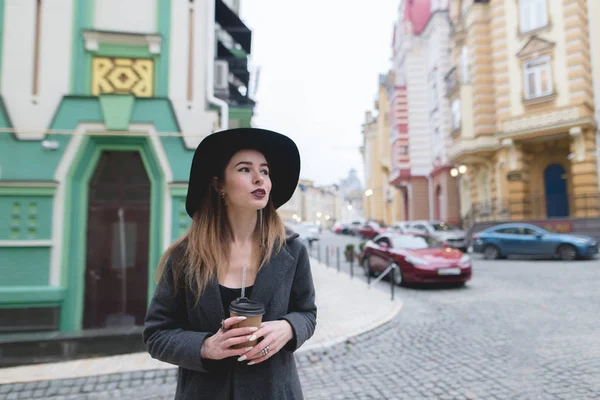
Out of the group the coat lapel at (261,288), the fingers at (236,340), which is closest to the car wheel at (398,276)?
the coat lapel at (261,288)

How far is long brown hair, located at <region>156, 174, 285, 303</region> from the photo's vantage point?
1696 mm

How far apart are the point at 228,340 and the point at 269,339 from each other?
169mm

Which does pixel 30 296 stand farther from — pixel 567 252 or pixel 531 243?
pixel 567 252

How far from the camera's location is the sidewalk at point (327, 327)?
4633 mm

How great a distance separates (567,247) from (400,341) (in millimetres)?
11310

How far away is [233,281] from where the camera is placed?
5.77ft

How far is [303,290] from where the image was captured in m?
1.91

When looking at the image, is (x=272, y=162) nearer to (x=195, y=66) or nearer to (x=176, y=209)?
(x=176, y=209)

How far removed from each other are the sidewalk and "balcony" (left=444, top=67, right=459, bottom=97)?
17758 millimetres

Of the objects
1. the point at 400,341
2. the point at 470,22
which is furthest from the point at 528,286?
the point at 470,22

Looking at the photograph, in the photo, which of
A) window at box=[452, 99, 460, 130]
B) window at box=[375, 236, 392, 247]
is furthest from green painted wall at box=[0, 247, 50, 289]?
window at box=[452, 99, 460, 130]

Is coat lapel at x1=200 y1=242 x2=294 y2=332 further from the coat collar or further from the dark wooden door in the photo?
the dark wooden door

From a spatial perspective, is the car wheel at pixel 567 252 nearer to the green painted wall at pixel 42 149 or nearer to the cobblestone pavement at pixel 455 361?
the cobblestone pavement at pixel 455 361

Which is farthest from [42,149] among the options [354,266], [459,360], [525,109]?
[525,109]
